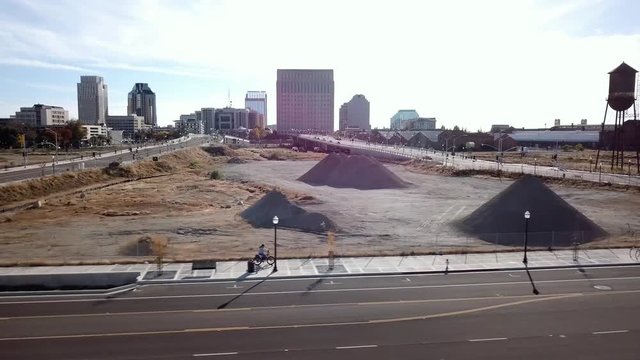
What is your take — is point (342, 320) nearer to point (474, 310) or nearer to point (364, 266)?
point (474, 310)

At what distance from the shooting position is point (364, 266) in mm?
34688

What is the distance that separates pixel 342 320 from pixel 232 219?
1278 inches

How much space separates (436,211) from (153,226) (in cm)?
3234

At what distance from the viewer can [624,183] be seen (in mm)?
80562

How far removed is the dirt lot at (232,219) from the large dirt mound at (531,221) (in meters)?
2.01

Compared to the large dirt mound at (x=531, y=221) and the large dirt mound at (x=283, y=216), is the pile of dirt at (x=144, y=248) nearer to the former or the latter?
the large dirt mound at (x=283, y=216)

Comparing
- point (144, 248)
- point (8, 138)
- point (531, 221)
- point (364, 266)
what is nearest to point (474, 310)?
point (364, 266)

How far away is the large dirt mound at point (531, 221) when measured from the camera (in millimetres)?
43562

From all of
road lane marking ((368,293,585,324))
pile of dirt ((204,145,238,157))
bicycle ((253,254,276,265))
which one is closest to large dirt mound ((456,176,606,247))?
road lane marking ((368,293,585,324))

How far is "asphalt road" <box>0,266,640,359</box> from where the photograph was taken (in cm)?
2109

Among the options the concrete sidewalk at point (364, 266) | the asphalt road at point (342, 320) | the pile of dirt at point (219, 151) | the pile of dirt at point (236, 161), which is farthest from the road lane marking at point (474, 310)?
the pile of dirt at point (219, 151)

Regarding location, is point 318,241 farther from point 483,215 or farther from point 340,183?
point 340,183

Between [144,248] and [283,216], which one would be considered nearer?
[144,248]

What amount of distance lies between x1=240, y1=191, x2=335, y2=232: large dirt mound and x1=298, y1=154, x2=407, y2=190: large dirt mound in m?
32.5
